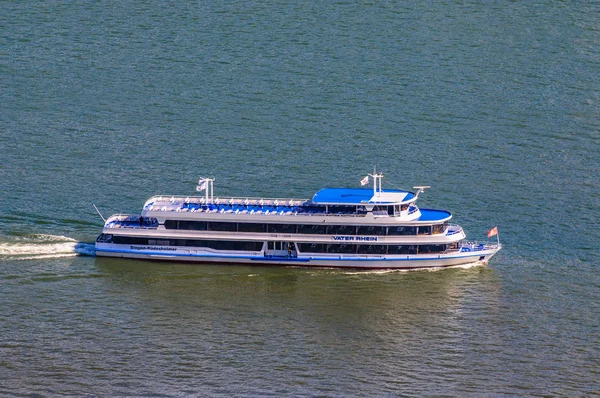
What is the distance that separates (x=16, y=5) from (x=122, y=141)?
42.7 m

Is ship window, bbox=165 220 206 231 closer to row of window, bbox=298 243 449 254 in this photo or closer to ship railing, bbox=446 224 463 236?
row of window, bbox=298 243 449 254

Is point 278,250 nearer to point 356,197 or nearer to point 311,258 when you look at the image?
point 311,258

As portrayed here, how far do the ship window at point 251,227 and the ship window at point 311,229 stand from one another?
3120mm

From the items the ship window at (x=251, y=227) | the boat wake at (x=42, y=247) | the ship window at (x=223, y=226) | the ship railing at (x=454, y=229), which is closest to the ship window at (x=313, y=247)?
the ship window at (x=251, y=227)

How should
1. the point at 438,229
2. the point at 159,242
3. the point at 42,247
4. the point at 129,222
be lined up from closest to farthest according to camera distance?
the point at 42,247 → the point at 438,229 → the point at 159,242 → the point at 129,222

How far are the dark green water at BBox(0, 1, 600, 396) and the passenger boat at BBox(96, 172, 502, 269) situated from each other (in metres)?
1.79

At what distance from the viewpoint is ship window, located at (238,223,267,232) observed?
368 ft

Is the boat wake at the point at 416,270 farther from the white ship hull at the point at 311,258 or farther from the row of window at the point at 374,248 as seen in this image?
the row of window at the point at 374,248

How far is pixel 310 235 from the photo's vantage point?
368 feet

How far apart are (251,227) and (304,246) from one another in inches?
192

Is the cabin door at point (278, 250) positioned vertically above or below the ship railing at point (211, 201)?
below

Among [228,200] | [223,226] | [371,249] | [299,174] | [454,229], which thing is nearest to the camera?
[371,249]

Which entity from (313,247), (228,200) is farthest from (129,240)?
(313,247)

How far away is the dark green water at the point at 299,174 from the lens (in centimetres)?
9100
